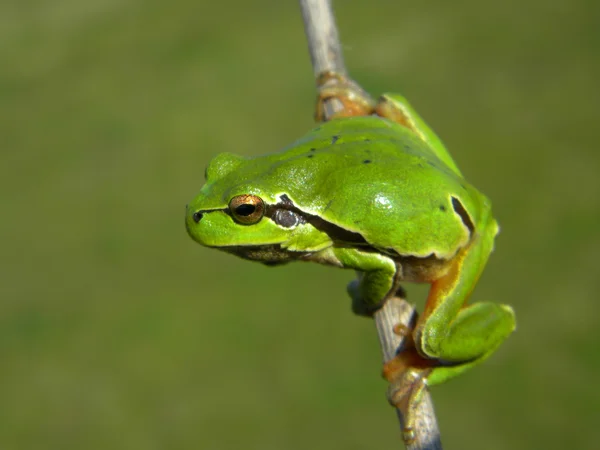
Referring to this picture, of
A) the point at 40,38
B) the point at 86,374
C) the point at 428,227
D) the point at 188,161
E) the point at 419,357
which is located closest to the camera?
the point at 428,227

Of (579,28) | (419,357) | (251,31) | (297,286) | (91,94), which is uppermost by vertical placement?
(251,31)

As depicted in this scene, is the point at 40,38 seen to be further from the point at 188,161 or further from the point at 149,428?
the point at 149,428

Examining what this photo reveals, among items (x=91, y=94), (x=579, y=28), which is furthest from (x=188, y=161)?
(x=579, y=28)

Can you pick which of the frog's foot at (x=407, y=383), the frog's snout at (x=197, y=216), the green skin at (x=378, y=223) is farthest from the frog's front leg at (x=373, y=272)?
the frog's snout at (x=197, y=216)

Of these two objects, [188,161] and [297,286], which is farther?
[188,161]

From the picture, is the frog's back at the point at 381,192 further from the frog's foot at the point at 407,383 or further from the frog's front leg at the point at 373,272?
the frog's foot at the point at 407,383

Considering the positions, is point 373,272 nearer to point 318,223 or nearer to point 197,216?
point 318,223
